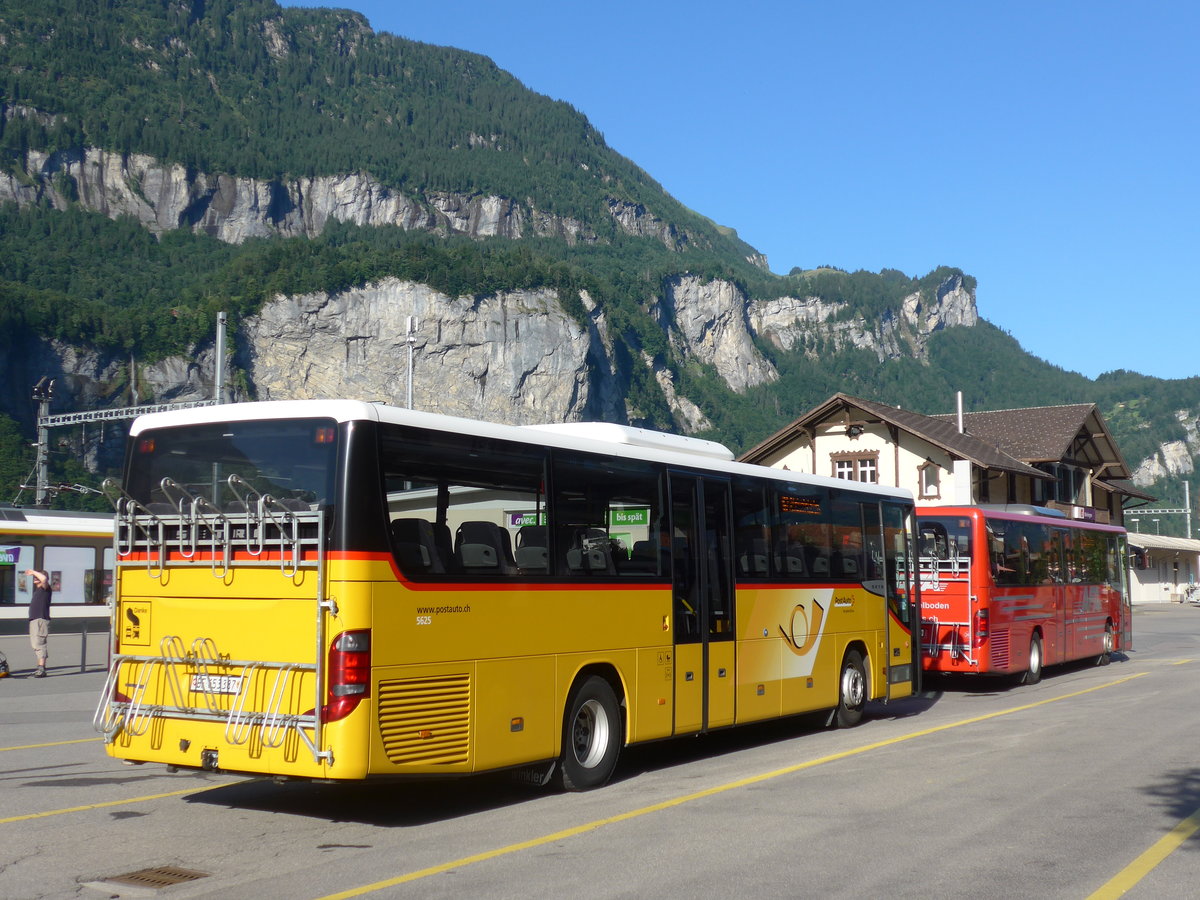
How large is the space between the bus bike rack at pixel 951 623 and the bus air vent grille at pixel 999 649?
483 millimetres

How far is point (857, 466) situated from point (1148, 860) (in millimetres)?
45135

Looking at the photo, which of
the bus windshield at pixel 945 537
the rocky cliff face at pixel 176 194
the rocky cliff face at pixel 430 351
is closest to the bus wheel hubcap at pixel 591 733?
the bus windshield at pixel 945 537

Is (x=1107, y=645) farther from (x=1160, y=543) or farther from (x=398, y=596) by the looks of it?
(x=1160, y=543)

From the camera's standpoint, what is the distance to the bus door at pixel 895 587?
580 inches

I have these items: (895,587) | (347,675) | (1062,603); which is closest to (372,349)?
(1062,603)

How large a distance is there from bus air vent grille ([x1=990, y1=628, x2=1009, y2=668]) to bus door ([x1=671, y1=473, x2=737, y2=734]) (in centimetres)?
852

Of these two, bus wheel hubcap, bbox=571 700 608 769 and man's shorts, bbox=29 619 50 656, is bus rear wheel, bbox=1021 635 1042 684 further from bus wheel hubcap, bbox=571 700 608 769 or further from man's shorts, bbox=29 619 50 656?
man's shorts, bbox=29 619 50 656

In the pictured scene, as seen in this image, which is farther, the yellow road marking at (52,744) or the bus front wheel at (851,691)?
the bus front wheel at (851,691)

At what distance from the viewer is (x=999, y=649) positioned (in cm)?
1905

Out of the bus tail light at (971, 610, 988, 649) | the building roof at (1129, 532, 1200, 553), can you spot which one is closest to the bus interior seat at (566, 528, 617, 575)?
the bus tail light at (971, 610, 988, 649)

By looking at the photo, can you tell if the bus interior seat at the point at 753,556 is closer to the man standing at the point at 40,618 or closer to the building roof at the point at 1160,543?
the man standing at the point at 40,618

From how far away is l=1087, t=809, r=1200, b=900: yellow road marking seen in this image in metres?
6.52

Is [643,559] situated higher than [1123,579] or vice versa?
[643,559]

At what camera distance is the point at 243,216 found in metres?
185
